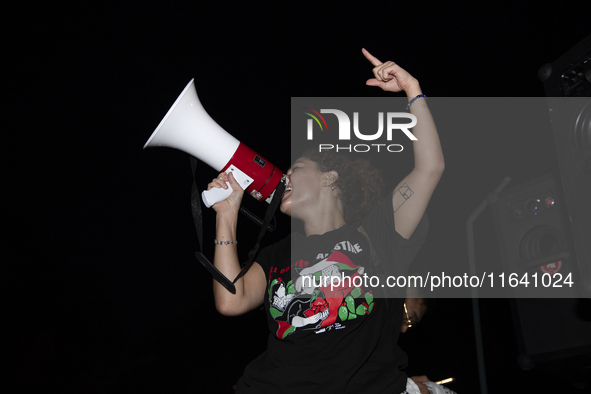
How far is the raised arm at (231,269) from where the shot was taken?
121 centimetres

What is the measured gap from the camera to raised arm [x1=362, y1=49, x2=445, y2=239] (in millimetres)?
1114

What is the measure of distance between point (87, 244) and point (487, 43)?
2.48m

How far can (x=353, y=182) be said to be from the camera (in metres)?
1.46

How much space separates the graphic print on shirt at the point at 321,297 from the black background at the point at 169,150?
136 cm

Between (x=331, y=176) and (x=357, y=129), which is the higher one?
(x=357, y=129)

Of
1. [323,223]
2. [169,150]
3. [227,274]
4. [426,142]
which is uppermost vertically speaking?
[169,150]

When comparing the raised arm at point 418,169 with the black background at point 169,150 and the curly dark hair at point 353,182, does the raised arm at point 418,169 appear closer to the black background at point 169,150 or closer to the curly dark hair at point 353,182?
the curly dark hair at point 353,182

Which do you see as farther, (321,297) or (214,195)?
(214,195)

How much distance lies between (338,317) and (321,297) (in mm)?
74

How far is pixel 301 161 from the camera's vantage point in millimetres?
1467

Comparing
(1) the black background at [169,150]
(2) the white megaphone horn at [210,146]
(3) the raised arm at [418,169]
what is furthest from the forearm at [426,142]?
(1) the black background at [169,150]

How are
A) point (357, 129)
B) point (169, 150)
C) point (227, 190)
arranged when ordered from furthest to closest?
point (169, 150), point (357, 129), point (227, 190)

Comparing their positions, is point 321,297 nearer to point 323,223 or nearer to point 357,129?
point 323,223

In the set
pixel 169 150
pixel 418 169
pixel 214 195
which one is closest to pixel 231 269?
pixel 214 195
